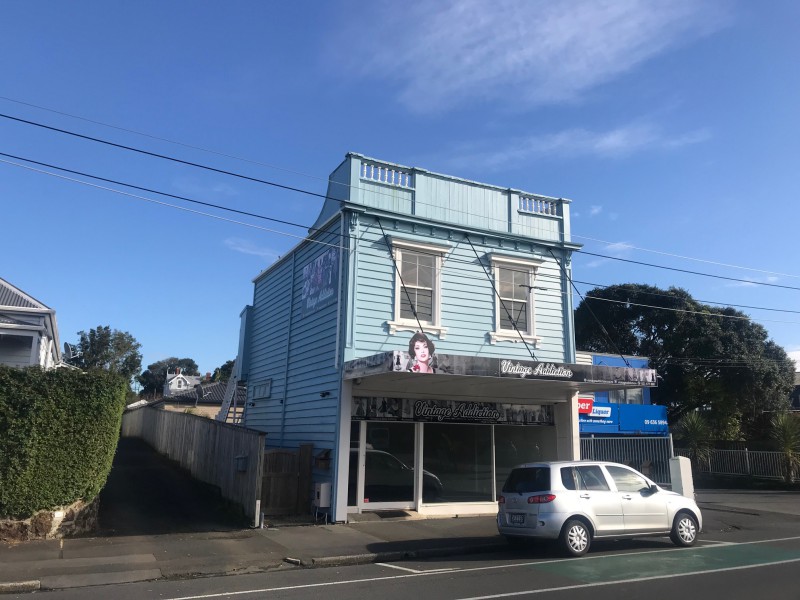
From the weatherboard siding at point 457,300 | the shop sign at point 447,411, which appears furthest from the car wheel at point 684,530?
the weatherboard siding at point 457,300

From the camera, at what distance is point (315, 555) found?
10.4m

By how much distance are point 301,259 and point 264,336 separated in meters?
3.58

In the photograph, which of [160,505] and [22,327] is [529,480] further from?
[22,327]

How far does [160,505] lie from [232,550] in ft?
16.8

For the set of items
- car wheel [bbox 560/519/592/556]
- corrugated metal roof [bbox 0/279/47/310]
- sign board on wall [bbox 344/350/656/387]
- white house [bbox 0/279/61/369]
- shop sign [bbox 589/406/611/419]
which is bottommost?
car wheel [bbox 560/519/592/556]

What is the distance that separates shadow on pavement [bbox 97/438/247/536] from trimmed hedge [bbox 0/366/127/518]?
1262 mm

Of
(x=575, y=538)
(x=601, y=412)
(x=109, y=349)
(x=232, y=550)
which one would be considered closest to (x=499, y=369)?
(x=575, y=538)

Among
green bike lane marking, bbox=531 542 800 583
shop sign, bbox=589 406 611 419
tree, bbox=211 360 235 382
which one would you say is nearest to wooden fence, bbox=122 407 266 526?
green bike lane marking, bbox=531 542 800 583

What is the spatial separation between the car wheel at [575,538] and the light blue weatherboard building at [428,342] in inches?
137

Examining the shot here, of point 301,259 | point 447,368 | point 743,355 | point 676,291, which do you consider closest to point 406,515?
point 447,368

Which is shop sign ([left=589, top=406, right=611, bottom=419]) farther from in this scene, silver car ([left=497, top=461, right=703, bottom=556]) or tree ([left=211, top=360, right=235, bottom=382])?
tree ([left=211, top=360, right=235, bottom=382])

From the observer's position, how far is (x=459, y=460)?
16.0 meters

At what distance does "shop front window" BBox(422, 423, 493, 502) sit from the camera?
51.0 ft

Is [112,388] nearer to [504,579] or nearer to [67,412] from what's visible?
[67,412]
